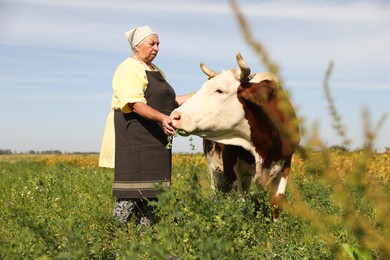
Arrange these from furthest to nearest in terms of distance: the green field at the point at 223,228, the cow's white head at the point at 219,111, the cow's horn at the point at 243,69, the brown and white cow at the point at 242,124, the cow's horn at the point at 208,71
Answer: the cow's horn at the point at 208,71 < the cow's horn at the point at 243,69 < the brown and white cow at the point at 242,124 < the cow's white head at the point at 219,111 < the green field at the point at 223,228

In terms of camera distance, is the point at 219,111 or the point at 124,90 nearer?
the point at 124,90

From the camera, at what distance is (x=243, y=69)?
17.7 feet

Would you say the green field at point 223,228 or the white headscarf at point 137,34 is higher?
the white headscarf at point 137,34

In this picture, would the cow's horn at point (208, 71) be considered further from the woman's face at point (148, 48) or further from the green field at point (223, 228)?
the green field at point (223, 228)

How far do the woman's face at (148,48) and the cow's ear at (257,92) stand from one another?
38.3 inches

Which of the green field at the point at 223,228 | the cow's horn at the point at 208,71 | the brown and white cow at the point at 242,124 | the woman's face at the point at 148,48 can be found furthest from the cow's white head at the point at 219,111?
the green field at the point at 223,228

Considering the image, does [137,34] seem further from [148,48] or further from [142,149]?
[142,149]

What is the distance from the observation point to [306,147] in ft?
4.78

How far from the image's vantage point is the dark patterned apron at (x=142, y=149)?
5.30m

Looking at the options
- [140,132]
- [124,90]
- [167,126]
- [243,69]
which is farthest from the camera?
[243,69]

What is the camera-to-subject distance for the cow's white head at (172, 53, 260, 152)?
510 cm

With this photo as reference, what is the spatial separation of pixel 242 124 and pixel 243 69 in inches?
22.1

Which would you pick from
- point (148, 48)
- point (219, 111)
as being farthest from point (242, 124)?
point (148, 48)

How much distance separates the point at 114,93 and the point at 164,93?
51 cm
